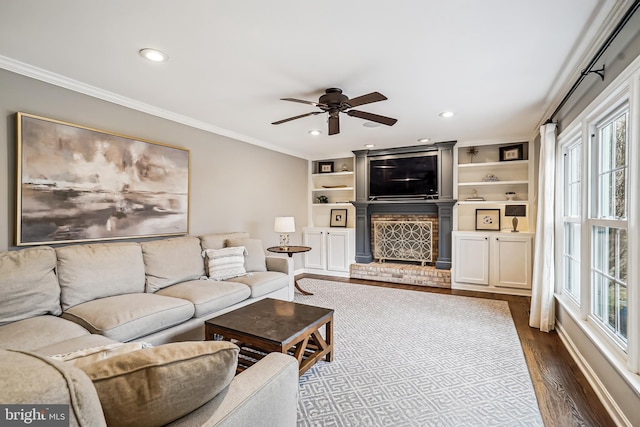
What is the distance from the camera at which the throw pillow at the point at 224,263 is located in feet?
11.3

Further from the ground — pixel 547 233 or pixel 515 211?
pixel 515 211

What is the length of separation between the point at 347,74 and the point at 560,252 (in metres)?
2.77

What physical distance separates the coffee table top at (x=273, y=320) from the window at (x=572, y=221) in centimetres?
241

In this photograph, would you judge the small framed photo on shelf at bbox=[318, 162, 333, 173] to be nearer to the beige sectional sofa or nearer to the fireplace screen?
the fireplace screen

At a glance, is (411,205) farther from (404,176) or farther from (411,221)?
(404,176)

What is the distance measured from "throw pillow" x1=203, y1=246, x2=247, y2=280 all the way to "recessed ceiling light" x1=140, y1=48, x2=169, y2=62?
79.3 inches

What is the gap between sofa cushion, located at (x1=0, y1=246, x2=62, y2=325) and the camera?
205 centimetres

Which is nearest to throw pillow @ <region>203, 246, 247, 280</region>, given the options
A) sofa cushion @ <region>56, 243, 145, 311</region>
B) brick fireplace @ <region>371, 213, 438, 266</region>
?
sofa cushion @ <region>56, 243, 145, 311</region>

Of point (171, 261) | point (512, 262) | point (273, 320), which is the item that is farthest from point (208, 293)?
point (512, 262)

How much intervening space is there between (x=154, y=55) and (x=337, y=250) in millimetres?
4345

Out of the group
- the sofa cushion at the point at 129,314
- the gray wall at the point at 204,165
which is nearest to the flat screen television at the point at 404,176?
the gray wall at the point at 204,165

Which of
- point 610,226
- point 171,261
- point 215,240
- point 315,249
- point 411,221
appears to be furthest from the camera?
point 315,249

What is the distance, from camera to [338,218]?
6.40m

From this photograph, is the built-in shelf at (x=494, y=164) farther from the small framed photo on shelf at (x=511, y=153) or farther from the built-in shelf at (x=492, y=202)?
the built-in shelf at (x=492, y=202)
